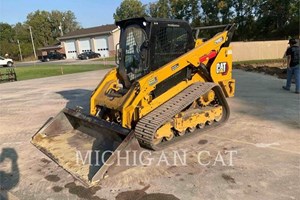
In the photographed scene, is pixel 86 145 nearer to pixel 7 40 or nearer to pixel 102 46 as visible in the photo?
pixel 102 46

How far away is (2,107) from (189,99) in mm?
7316

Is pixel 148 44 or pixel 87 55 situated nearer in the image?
pixel 148 44

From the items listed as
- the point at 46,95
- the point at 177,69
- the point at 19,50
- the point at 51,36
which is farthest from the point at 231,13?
the point at 51,36

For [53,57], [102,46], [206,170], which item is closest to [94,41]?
[102,46]

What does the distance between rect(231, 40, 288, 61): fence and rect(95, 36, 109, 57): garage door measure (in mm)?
30695

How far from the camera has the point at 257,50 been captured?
24.8 metres

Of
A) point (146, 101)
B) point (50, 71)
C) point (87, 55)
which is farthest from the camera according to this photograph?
point (87, 55)

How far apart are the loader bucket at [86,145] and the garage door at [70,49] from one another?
53579 millimetres

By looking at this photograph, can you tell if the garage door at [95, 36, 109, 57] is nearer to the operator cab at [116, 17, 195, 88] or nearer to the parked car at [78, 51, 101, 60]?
the parked car at [78, 51, 101, 60]

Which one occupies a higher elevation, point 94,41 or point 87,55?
point 94,41

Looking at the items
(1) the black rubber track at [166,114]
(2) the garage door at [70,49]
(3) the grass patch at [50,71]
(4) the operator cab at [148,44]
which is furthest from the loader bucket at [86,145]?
(2) the garage door at [70,49]

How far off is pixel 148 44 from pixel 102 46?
48527 mm

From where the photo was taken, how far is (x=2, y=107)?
10.4 metres

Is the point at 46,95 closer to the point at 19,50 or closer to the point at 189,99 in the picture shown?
the point at 189,99
